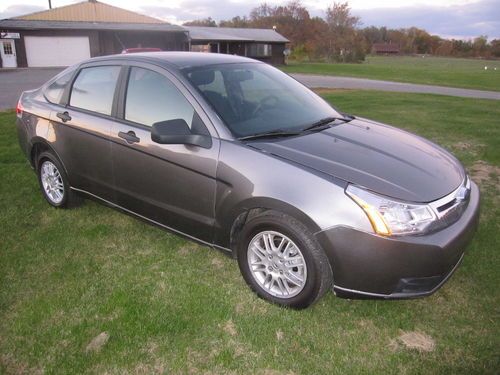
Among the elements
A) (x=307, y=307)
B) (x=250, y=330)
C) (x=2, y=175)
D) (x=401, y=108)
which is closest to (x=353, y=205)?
(x=307, y=307)

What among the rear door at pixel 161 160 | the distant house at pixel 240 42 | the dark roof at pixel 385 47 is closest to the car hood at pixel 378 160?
the rear door at pixel 161 160

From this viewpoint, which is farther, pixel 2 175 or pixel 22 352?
pixel 2 175

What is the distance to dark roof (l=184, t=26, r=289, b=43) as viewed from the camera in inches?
1593

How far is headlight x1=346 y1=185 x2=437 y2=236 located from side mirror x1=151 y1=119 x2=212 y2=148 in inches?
44.5

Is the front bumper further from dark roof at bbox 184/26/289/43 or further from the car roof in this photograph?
dark roof at bbox 184/26/289/43

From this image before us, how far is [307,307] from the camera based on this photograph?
3.01 metres

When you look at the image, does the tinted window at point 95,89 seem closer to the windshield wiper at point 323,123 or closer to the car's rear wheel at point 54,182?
the car's rear wheel at point 54,182

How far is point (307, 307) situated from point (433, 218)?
1.01 meters

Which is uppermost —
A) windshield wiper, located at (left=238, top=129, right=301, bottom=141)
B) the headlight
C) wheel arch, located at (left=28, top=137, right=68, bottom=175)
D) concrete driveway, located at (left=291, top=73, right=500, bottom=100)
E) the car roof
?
the car roof

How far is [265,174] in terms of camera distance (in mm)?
2945

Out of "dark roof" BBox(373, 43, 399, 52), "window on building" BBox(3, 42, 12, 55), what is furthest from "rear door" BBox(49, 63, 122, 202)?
"dark roof" BBox(373, 43, 399, 52)

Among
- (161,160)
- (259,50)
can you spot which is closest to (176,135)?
(161,160)

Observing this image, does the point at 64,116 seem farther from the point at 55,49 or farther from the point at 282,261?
the point at 55,49

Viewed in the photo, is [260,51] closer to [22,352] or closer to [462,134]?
[462,134]
